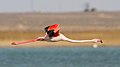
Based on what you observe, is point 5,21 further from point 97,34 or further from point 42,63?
point 42,63

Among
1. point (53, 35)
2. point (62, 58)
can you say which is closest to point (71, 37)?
point (62, 58)

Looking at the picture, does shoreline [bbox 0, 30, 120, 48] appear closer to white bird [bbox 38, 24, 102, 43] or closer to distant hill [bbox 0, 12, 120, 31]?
distant hill [bbox 0, 12, 120, 31]

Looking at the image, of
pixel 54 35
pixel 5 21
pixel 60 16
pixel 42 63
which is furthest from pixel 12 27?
pixel 54 35

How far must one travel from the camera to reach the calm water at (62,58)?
40.5 metres

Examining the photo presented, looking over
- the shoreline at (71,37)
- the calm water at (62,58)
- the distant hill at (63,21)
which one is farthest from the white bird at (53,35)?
the distant hill at (63,21)

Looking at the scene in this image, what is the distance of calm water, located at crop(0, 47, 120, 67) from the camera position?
4047 cm

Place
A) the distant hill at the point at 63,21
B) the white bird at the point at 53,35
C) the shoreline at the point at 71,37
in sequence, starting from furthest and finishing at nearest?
the distant hill at the point at 63,21, the shoreline at the point at 71,37, the white bird at the point at 53,35

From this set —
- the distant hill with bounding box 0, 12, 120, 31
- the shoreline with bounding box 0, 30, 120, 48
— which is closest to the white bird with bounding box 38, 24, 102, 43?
the shoreline with bounding box 0, 30, 120, 48

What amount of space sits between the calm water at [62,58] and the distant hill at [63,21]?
11.6 m

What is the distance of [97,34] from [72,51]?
937 cm

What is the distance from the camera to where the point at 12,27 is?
2847 inches

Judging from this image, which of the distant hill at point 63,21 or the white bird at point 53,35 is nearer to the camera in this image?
the white bird at point 53,35

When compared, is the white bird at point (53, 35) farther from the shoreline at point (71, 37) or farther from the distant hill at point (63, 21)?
the distant hill at point (63, 21)

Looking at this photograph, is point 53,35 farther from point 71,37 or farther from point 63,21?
point 63,21
